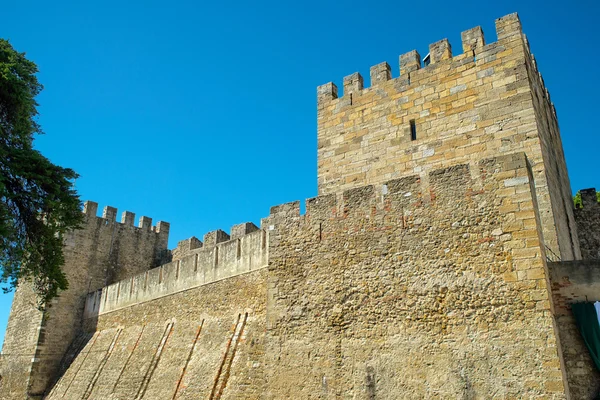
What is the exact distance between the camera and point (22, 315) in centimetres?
2105

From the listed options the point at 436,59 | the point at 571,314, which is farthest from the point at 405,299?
the point at 436,59

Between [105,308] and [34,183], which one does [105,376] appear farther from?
[34,183]

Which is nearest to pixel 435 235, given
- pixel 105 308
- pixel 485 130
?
pixel 485 130

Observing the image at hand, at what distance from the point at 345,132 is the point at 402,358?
238 inches

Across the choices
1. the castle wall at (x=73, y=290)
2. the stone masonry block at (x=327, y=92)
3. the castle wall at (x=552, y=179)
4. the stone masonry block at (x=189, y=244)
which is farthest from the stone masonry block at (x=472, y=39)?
the castle wall at (x=73, y=290)

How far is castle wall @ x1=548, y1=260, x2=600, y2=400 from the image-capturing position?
700 centimetres

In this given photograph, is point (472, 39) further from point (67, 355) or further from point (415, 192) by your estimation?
point (67, 355)

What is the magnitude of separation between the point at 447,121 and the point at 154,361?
32.7 ft

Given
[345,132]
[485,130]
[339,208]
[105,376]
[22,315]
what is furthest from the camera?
[22,315]

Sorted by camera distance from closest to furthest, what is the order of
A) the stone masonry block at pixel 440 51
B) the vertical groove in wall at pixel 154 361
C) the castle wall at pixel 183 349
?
1. the castle wall at pixel 183 349
2. the stone masonry block at pixel 440 51
3. the vertical groove in wall at pixel 154 361

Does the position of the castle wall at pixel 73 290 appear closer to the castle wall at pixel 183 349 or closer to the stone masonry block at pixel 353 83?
the castle wall at pixel 183 349

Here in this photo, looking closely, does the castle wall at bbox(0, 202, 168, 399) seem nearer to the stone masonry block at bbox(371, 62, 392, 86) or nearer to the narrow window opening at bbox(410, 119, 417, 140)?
the stone masonry block at bbox(371, 62, 392, 86)

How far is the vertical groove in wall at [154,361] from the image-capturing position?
13.6 metres

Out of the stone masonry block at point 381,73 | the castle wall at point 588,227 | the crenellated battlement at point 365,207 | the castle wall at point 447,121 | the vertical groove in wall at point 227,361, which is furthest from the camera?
the castle wall at point 588,227
